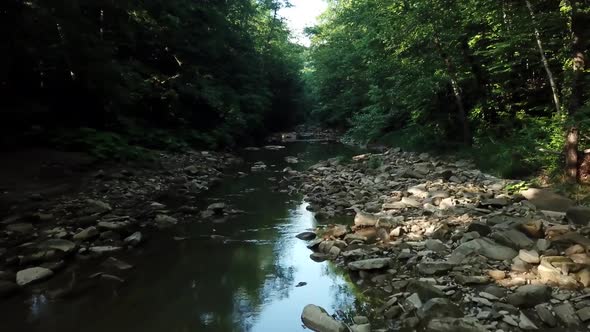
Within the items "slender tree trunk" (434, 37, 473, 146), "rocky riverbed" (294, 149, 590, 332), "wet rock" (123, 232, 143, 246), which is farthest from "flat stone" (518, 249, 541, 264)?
"slender tree trunk" (434, 37, 473, 146)

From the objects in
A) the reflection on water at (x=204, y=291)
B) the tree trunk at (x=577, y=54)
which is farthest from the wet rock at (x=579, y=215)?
the reflection on water at (x=204, y=291)

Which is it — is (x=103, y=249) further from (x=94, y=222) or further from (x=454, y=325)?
(x=454, y=325)

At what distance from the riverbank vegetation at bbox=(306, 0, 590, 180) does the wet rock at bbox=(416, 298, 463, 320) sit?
4.77 metres

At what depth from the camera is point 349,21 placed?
25969 millimetres

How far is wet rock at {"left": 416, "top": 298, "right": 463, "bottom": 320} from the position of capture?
4.28 meters

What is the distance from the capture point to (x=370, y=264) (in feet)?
19.1

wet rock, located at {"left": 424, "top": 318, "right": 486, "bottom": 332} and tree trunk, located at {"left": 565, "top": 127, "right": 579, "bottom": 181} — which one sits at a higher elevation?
tree trunk, located at {"left": 565, "top": 127, "right": 579, "bottom": 181}

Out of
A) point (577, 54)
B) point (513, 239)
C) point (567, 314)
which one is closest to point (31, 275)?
point (567, 314)

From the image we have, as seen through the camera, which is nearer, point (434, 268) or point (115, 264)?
point (434, 268)

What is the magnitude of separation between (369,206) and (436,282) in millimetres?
4308

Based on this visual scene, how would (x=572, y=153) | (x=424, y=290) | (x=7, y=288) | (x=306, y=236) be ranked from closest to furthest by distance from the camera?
(x=424, y=290), (x=7, y=288), (x=572, y=153), (x=306, y=236)

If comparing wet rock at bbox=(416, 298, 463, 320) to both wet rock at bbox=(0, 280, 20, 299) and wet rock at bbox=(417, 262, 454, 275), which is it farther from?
wet rock at bbox=(0, 280, 20, 299)

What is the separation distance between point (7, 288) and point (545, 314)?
6.39 meters

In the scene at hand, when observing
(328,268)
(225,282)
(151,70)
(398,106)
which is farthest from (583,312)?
(151,70)
